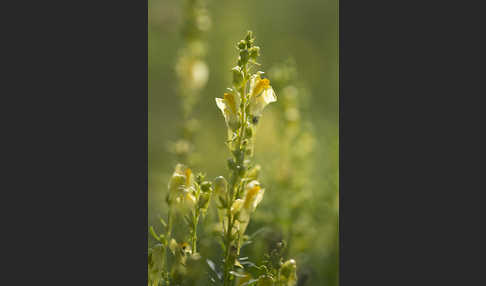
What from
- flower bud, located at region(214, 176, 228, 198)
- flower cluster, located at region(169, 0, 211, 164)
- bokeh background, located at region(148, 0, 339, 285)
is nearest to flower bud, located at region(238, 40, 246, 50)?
flower bud, located at region(214, 176, 228, 198)

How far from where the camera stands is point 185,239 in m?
1.20

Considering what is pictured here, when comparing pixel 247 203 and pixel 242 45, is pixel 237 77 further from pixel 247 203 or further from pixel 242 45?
pixel 247 203

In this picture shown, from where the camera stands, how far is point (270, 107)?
2344mm

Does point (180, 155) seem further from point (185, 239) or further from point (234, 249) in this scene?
point (234, 249)

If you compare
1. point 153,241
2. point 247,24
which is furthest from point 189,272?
point 247,24

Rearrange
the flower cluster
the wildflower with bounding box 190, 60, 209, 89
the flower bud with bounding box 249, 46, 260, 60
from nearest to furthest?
the flower bud with bounding box 249, 46, 260, 60 → the flower cluster → the wildflower with bounding box 190, 60, 209, 89

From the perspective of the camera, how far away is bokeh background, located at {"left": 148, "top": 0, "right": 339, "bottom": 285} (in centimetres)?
191

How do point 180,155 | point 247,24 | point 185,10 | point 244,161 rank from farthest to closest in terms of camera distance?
point 247,24 → point 185,10 → point 180,155 → point 244,161

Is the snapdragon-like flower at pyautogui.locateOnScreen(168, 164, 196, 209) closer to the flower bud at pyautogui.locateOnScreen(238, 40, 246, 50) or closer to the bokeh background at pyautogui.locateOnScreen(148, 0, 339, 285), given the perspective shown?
the flower bud at pyautogui.locateOnScreen(238, 40, 246, 50)

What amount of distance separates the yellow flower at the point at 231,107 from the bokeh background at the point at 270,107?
44cm

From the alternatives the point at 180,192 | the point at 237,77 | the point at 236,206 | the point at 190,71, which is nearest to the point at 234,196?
the point at 236,206

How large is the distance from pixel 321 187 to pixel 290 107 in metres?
0.60

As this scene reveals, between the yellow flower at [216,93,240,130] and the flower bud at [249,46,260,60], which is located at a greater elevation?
the flower bud at [249,46,260,60]

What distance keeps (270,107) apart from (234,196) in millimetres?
1283
